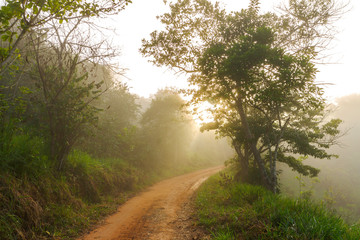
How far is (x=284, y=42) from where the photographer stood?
490 inches

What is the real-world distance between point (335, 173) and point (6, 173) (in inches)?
2219

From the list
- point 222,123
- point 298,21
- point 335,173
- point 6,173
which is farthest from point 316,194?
point 6,173

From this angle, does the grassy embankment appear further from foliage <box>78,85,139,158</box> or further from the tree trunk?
the tree trunk

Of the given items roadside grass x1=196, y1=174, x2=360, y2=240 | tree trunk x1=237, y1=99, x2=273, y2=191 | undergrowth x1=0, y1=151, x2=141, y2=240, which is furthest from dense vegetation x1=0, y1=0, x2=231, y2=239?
tree trunk x1=237, y1=99, x2=273, y2=191

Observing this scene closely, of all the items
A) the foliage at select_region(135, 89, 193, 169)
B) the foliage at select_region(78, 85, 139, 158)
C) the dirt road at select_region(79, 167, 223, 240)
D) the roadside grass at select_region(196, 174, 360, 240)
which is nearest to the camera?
the roadside grass at select_region(196, 174, 360, 240)

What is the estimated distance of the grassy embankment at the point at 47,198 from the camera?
5.34 meters

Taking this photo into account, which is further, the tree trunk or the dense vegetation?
the tree trunk

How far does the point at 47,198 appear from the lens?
21.7 ft

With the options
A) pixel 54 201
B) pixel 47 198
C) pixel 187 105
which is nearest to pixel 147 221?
pixel 54 201

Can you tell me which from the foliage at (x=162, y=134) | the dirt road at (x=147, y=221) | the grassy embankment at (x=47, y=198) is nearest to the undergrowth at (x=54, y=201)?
the grassy embankment at (x=47, y=198)

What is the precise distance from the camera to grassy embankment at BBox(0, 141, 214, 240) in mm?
5336

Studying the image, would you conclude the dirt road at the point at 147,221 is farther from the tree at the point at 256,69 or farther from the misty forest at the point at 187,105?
the tree at the point at 256,69

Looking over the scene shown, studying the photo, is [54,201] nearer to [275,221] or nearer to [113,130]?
[275,221]

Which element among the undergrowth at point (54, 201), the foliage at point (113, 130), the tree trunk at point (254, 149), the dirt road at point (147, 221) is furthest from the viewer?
the foliage at point (113, 130)
